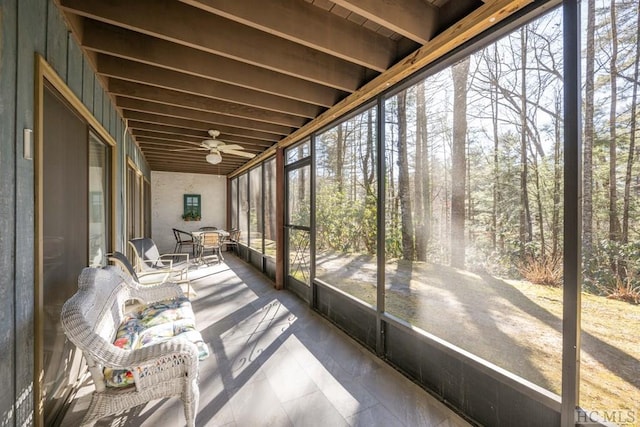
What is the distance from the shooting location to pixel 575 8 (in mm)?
1276

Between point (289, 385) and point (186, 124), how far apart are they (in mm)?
3466

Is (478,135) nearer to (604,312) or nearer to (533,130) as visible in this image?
(533,130)

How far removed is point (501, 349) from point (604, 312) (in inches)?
23.3

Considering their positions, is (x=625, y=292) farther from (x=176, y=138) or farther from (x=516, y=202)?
(x=176, y=138)

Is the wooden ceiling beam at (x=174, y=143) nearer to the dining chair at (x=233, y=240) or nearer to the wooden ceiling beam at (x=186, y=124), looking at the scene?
the wooden ceiling beam at (x=186, y=124)

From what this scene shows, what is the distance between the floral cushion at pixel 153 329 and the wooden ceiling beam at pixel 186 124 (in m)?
2.46

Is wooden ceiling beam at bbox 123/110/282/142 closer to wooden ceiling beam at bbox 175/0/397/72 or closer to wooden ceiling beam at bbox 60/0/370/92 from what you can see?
wooden ceiling beam at bbox 60/0/370/92

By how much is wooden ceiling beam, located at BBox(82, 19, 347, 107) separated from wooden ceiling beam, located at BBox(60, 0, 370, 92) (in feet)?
1.17

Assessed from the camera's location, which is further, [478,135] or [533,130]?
[478,135]

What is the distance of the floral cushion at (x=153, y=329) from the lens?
143 cm

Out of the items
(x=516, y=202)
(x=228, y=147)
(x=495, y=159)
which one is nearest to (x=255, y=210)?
(x=228, y=147)

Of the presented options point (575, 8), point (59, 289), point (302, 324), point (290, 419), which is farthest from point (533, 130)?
point (59, 289)

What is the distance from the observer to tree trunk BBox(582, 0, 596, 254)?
1254 mm

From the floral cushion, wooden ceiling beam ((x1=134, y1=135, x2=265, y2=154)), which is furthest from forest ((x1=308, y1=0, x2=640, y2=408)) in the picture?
wooden ceiling beam ((x1=134, y1=135, x2=265, y2=154))
